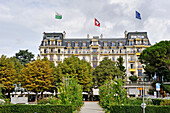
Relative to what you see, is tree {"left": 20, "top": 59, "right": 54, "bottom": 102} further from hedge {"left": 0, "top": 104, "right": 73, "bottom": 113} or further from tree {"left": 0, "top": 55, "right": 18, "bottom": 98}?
hedge {"left": 0, "top": 104, "right": 73, "bottom": 113}

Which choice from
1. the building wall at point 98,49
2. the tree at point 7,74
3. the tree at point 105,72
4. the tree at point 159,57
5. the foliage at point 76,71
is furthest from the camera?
the building wall at point 98,49

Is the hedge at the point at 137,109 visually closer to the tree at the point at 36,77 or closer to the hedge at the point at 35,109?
the hedge at the point at 35,109

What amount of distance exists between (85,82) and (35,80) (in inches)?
501

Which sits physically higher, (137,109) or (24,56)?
(24,56)

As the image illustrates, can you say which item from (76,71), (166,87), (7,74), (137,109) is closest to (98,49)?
(76,71)

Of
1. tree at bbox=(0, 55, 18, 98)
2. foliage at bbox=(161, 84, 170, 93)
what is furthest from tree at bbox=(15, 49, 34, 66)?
foliage at bbox=(161, 84, 170, 93)

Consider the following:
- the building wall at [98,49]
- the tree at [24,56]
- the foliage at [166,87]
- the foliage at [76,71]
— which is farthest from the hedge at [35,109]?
the tree at [24,56]

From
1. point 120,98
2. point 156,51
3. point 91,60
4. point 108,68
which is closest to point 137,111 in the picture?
point 120,98

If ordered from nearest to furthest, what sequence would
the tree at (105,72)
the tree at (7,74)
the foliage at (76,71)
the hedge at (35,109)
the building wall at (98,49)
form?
the hedge at (35,109)
the tree at (7,74)
the foliage at (76,71)
the tree at (105,72)
the building wall at (98,49)

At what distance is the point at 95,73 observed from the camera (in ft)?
191

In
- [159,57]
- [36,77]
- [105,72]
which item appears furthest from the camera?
[105,72]

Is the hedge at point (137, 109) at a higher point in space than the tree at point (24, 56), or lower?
lower

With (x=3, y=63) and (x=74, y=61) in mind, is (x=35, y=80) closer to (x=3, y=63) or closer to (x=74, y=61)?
(x=3, y=63)

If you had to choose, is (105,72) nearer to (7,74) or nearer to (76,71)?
(76,71)
